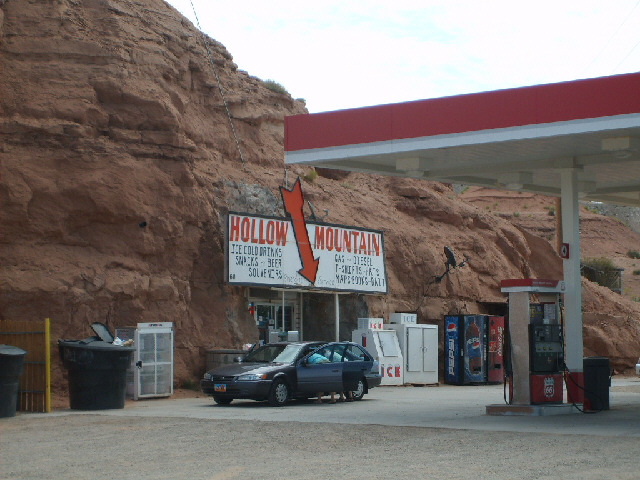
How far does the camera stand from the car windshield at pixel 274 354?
22609 millimetres

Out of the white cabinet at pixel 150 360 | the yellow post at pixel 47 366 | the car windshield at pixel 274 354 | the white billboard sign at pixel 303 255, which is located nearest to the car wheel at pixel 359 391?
the car windshield at pixel 274 354

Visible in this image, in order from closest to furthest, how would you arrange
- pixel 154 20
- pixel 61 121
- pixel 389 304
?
pixel 61 121 → pixel 154 20 → pixel 389 304

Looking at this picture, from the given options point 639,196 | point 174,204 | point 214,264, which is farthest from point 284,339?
point 639,196

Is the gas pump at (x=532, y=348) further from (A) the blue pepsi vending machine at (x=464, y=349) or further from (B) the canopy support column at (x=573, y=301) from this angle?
(A) the blue pepsi vending machine at (x=464, y=349)

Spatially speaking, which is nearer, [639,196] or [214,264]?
[639,196]

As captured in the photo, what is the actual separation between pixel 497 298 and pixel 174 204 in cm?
1637

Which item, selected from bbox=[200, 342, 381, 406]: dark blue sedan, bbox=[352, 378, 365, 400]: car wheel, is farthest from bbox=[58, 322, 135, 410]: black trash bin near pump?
bbox=[352, 378, 365, 400]: car wheel

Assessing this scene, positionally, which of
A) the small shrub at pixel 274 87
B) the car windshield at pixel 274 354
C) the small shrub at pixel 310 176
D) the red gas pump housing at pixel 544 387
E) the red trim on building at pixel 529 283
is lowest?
the red gas pump housing at pixel 544 387

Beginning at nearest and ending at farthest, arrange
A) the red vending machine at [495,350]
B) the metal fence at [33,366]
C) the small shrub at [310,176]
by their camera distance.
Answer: the metal fence at [33,366] → the red vending machine at [495,350] → the small shrub at [310,176]

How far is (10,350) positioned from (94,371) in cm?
216

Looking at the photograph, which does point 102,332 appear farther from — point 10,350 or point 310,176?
point 310,176

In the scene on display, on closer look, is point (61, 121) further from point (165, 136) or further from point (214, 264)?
point (214, 264)

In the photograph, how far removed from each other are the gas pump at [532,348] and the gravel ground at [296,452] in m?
3.69

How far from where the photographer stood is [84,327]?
24547mm
